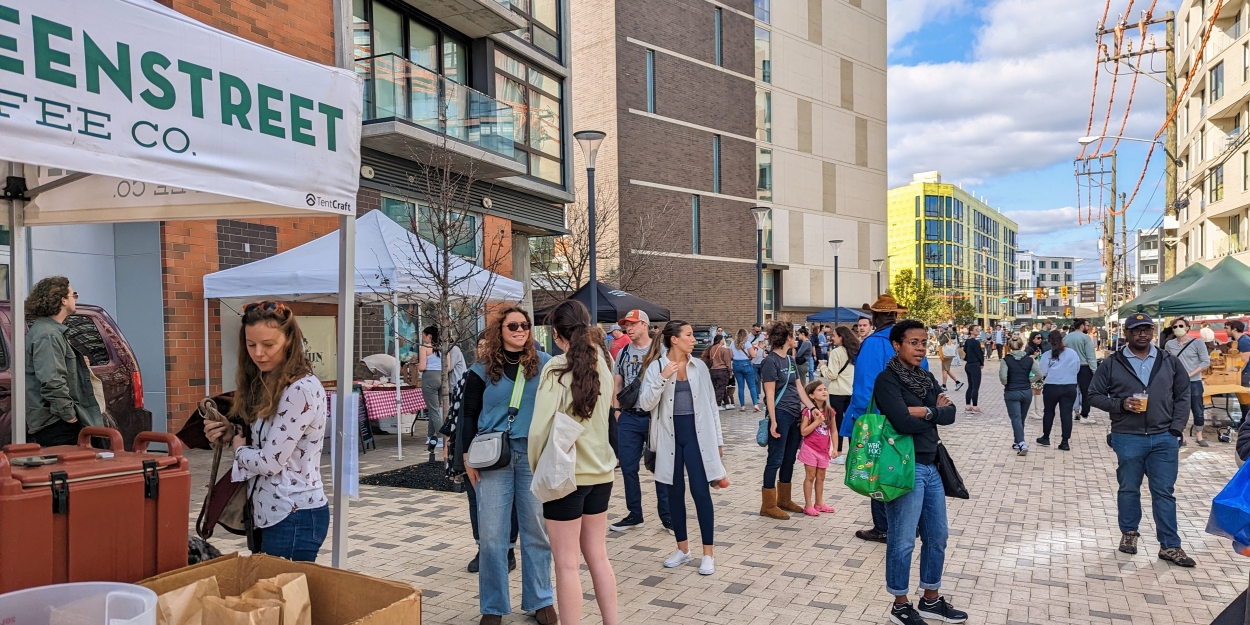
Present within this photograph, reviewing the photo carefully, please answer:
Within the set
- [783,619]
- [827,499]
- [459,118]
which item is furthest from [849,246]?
[783,619]

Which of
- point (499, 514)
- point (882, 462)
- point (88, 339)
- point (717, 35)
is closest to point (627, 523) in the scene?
point (499, 514)

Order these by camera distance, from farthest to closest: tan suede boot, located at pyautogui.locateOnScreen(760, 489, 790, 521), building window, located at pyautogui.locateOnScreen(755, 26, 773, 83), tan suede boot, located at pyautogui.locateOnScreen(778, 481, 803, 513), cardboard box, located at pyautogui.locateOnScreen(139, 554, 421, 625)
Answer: building window, located at pyautogui.locateOnScreen(755, 26, 773, 83)
tan suede boot, located at pyautogui.locateOnScreen(778, 481, 803, 513)
tan suede boot, located at pyautogui.locateOnScreen(760, 489, 790, 521)
cardboard box, located at pyautogui.locateOnScreen(139, 554, 421, 625)

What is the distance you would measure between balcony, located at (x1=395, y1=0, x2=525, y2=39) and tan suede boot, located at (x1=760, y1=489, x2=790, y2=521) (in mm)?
12698

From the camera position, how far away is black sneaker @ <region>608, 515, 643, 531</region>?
23.3 feet

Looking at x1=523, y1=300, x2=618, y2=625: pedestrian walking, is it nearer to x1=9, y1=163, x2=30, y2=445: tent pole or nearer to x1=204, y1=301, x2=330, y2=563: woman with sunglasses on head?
x1=204, y1=301, x2=330, y2=563: woman with sunglasses on head

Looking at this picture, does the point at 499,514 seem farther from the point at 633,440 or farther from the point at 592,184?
the point at 592,184

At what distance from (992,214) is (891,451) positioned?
134 m

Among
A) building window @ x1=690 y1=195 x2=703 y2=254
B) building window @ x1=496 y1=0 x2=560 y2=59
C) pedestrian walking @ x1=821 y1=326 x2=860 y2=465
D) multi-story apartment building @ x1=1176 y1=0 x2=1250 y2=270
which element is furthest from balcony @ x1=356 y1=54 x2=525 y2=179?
multi-story apartment building @ x1=1176 y1=0 x2=1250 y2=270

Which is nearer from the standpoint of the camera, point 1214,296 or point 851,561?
point 851,561

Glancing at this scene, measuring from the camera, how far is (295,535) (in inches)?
135

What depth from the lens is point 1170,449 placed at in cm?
600

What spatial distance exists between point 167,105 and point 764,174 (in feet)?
121

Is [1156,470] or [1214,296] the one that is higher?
[1214,296]

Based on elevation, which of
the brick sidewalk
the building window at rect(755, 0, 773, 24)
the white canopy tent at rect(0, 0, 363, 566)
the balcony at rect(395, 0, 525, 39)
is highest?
the building window at rect(755, 0, 773, 24)
